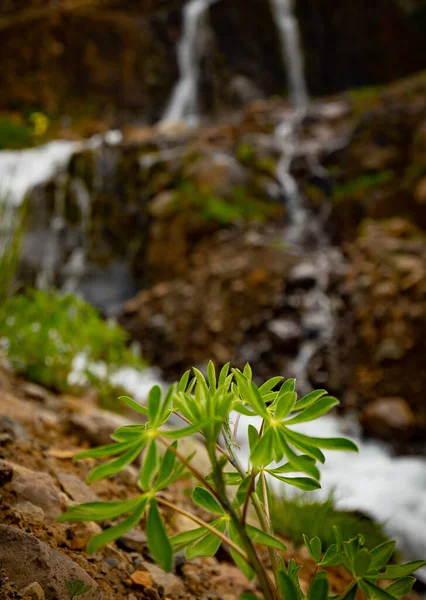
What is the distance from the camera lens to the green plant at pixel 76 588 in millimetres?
800

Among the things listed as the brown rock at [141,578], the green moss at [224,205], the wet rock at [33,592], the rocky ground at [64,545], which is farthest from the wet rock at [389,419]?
the green moss at [224,205]

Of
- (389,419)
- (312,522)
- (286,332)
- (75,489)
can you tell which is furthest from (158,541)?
(286,332)

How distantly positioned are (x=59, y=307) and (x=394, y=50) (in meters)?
17.1

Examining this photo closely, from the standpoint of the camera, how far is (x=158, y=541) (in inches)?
23.3

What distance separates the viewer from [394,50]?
15.5m

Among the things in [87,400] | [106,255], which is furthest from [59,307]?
[106,255]

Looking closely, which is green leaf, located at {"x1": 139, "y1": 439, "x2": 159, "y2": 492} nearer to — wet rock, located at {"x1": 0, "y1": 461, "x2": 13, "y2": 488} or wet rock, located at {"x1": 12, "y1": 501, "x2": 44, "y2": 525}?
wet rock, located at {"x1": 12, "y1": 501, "x2": 44, "y2": 525}

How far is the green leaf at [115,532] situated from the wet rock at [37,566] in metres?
0.37

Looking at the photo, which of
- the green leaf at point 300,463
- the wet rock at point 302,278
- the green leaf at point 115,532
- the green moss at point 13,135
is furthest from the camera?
the green moss at point 13,135

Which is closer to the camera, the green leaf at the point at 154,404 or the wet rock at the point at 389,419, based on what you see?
the green leaf at the point at 154,404

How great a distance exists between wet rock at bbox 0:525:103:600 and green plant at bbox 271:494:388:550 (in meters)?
1.05

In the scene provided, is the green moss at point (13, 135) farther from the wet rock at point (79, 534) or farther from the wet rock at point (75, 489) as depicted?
the wet rock at point (79, 534)

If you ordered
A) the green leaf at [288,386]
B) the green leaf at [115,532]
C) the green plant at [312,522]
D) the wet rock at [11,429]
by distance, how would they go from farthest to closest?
the green plant at [312,522], the wet rock at [11,429], the green leaf at [288,386], the green leaf at [115,532]

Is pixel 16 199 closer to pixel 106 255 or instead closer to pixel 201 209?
pixel 106 255
